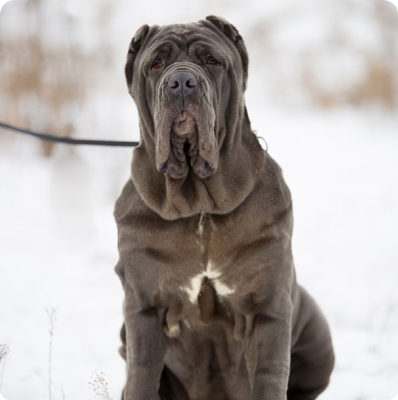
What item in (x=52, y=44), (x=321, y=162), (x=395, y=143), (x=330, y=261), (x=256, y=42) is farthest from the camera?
(x=395, y=143)

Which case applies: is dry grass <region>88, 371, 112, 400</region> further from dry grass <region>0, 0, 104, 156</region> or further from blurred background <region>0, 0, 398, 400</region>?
dry grass <region>0, 0, 104, 156</region>

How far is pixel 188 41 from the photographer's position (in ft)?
6.30

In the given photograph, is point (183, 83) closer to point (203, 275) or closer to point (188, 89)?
Result: point (188, 89)

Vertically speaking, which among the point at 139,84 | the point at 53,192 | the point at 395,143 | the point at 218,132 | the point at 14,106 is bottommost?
the point at 218,132

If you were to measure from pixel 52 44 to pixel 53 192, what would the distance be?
1295mm

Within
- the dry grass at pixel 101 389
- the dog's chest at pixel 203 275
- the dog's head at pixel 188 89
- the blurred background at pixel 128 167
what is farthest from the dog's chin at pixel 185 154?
the blurred background at pixel 128 167

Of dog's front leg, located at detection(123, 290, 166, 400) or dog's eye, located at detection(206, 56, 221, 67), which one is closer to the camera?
dog's eye, located at detection(206, 56, 221, 67)

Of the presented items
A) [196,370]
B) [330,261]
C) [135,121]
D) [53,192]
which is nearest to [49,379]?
[196,370]

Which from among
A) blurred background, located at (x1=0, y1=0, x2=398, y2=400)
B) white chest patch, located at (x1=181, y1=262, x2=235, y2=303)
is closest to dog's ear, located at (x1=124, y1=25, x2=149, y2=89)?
white chest patch, located at (x1=181, y1=262, x2=235, y2=303)

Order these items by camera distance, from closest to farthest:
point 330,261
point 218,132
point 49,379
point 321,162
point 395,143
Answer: point 218,132 → point 49,379 → point 330,261 → point 321,162 → point 395,143

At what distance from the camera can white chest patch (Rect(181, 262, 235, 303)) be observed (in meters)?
2.00

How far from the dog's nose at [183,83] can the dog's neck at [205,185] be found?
0.85 ft

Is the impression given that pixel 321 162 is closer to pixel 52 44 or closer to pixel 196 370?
pixel 52 44

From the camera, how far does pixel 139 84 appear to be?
1.96m
